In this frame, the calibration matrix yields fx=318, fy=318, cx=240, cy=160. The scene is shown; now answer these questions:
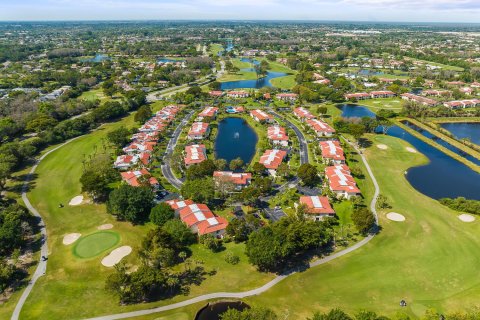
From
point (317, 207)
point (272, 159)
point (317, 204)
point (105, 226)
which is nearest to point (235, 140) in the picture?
point (272, 159)

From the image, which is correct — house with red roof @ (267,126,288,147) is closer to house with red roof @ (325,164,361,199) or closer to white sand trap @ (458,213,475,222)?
house with red roof @ (325,164,361,199)

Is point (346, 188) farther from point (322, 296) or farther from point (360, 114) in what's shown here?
point (360, 114)

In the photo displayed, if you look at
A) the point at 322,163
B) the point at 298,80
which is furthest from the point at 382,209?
the point at 298,80

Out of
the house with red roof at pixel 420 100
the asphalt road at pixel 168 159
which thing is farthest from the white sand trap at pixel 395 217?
the house with red roof at pixel 420 100

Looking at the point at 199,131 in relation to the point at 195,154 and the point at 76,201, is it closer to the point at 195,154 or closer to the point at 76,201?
the point at 195,154

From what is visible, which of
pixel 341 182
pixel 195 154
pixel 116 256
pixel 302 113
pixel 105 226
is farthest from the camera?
pixel 302 113

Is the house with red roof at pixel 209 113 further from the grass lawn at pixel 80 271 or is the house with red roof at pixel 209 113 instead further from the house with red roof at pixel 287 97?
the grass lawn at pixel 80 271
